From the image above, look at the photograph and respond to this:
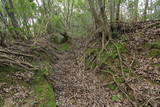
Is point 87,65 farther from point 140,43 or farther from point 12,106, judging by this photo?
point 12,106

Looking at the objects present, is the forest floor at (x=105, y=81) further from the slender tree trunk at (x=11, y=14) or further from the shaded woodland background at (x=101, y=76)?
the slender tree trunk at (x=11, y=14)

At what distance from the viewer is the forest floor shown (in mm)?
4250

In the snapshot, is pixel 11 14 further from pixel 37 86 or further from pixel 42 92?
pixel 42 92

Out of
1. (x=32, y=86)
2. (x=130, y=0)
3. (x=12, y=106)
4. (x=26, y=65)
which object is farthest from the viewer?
(x=130, y=0)

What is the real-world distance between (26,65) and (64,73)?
2.35 m

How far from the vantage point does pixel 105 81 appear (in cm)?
583

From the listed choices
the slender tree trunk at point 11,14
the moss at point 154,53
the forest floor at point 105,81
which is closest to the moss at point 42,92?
the forest floor at point 105,81

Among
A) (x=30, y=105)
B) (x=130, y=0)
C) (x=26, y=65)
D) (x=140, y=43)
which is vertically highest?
(x=130, y=0)

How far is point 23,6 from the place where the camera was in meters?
8.42

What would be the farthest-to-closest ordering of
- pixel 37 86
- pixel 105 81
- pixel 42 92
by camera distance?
pixel 105 81
pixel 37 86
pixel 42 92

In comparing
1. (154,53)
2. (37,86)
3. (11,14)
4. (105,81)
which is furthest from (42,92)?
(11,14)

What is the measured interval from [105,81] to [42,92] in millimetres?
2972

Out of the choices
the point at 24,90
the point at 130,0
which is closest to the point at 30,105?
the point at 24,90

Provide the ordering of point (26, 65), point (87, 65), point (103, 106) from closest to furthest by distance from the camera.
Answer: point (103, 106), point (26, 65), point (87, 65)
